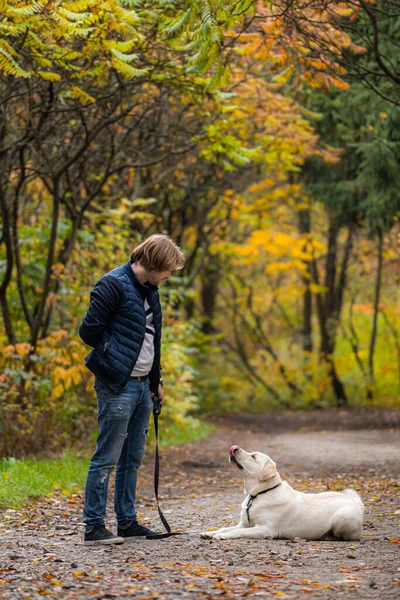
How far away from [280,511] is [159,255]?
225 centimetres

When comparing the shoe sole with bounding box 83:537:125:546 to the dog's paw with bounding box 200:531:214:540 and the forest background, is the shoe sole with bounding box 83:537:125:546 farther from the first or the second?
the forest background

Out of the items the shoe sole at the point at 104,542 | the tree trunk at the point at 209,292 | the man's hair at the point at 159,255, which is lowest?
the shoe sole at the point at 104,542

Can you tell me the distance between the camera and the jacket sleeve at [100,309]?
19.1ft

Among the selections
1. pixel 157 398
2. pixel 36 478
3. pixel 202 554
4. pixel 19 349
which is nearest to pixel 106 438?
pixel 157 398

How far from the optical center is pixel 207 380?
25.1 meters

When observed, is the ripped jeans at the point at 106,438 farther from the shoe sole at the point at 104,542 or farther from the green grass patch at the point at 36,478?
the green grass patch at the point at 36,478

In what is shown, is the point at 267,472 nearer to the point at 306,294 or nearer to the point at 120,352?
the point at 120,352

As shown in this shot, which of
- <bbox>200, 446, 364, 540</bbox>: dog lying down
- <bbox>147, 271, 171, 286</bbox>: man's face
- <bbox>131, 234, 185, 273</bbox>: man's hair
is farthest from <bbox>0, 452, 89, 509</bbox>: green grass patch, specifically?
<bbox>131, 234, 185, 273</bbox>: man's hair

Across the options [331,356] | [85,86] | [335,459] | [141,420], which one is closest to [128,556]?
[141,420]

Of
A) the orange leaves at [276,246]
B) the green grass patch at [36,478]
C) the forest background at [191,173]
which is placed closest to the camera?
the green grass patch at [36,478]

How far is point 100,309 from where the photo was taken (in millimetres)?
5820

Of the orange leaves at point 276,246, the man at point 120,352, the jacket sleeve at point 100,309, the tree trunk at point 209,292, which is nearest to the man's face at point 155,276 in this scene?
the man at point 120,352

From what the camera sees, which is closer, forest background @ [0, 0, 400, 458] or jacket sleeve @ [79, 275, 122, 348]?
jacket sleeve @ [79, 275, 122, 348]

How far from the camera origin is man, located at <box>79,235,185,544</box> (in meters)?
5.86
